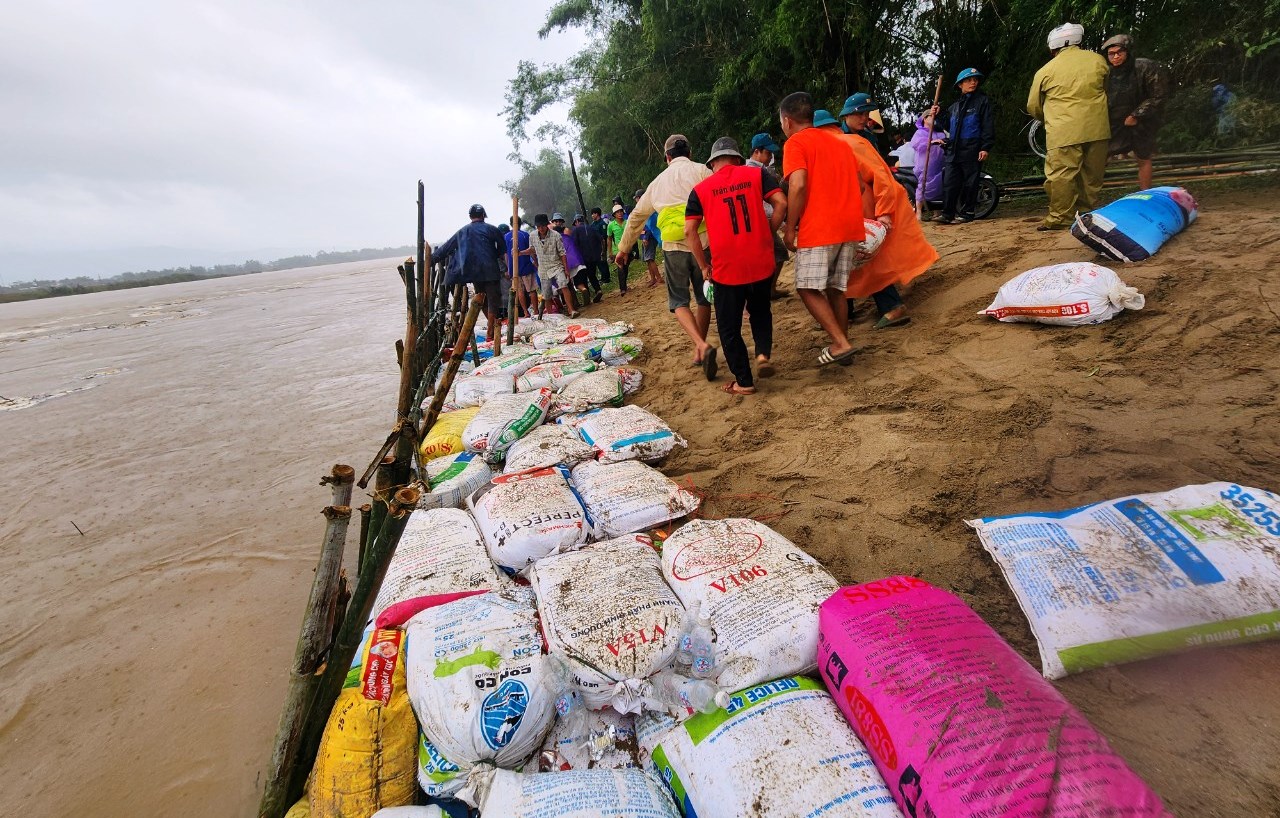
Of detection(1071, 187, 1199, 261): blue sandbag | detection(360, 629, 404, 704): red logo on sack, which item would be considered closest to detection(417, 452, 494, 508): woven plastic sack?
detection(360, 629, 404, 704): red logo on sack

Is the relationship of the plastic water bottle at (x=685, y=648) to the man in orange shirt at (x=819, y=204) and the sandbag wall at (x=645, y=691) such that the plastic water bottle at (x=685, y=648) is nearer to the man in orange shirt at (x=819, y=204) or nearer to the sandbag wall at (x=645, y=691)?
the sandbag wall at (x=645, y=691)

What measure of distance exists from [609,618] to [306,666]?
0.70 meters

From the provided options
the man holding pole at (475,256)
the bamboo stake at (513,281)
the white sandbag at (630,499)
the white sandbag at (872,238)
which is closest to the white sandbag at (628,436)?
the white sandbag at (630,499)

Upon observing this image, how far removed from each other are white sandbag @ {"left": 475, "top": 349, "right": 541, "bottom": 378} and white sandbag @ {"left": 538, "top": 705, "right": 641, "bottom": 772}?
110 inches

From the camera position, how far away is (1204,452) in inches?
63.6

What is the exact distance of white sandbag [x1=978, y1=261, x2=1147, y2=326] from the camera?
2416mm

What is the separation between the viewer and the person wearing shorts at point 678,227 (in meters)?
3.28

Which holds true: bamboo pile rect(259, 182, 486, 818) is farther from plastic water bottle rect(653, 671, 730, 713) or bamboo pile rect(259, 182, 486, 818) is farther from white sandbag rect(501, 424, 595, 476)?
white sandbag rect(501, 424, 595, 476)

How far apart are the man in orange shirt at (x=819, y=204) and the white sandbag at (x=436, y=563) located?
212 cm

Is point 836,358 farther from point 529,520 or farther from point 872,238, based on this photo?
point 529,520

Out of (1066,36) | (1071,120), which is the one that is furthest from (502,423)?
(1066,36)

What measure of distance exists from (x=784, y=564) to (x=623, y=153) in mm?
15840

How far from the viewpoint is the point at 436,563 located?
5.37 feet

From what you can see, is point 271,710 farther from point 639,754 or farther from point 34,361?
point 34,361
